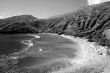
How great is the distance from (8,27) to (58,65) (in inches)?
6406

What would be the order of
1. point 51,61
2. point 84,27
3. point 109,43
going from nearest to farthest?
point 51,61, point 109,43, point 84,27

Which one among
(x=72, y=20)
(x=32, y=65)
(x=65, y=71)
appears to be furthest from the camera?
(x=72, y=20)

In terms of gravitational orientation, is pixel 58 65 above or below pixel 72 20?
below

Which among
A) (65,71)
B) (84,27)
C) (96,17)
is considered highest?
(96,17)

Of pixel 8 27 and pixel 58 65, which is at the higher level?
pixel 8 27

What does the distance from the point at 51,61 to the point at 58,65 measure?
17.6ft

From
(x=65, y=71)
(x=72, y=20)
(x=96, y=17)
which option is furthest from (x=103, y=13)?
(x=65, y=71)

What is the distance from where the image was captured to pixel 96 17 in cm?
15738

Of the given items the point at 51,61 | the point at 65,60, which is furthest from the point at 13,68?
the point at 65,60

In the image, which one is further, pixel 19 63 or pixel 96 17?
pixel 96 17

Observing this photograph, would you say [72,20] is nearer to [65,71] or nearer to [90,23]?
[90,23]

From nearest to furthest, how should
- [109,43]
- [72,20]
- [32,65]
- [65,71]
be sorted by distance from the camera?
[65,71]
[32,65]
[109,43]
[72,20]

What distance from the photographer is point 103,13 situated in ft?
523

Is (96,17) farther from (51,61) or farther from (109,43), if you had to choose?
(51,61)
